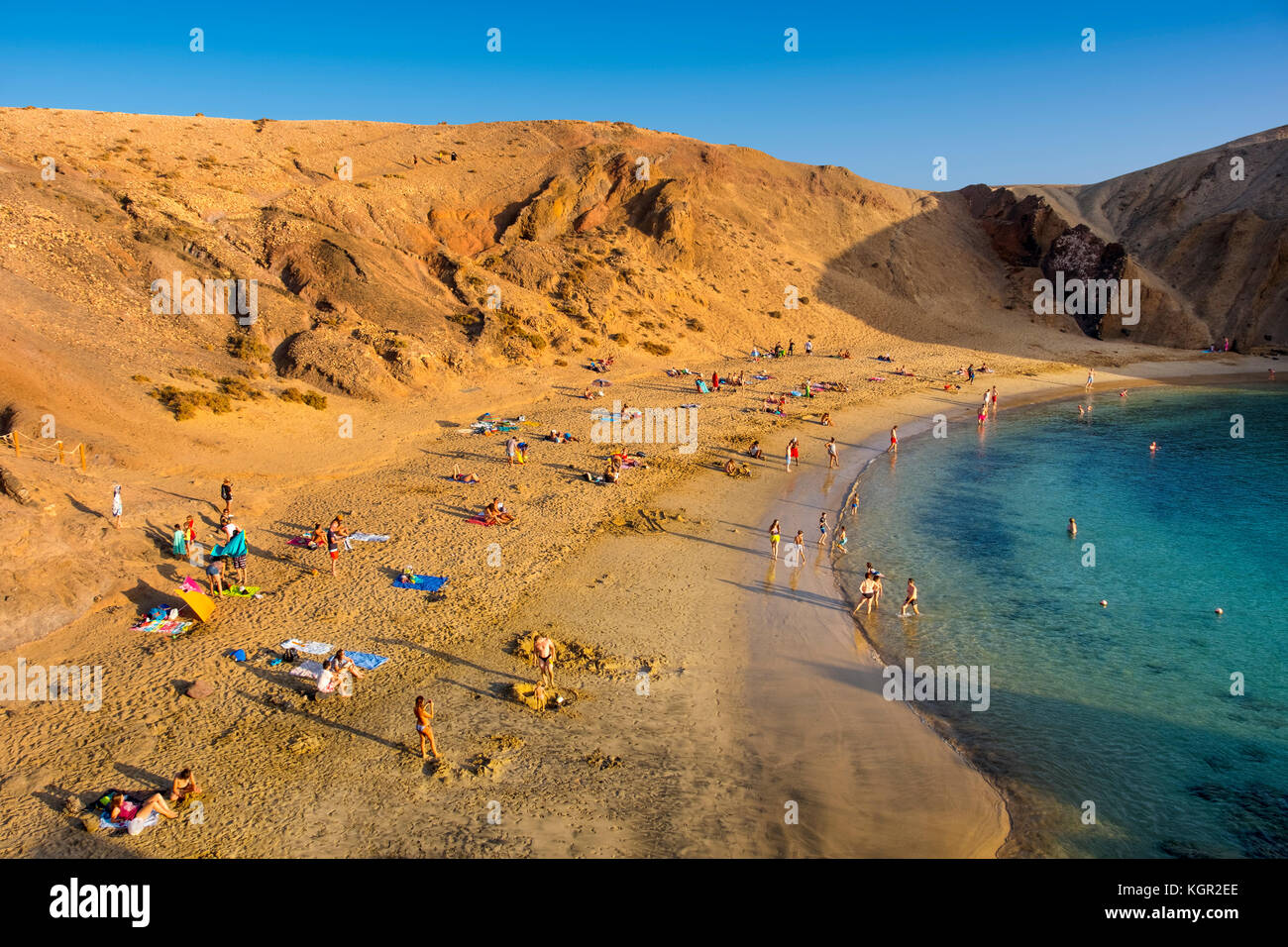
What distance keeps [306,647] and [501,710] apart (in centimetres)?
459

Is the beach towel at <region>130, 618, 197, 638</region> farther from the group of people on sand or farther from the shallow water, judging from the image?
the shallow water

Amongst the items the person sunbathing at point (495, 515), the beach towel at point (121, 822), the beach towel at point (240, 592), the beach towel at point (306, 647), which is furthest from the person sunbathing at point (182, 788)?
the person sunbathing at point (495, 515)

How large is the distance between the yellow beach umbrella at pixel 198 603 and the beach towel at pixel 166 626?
0.32 meters

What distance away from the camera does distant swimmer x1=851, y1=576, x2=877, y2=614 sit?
57.8ft

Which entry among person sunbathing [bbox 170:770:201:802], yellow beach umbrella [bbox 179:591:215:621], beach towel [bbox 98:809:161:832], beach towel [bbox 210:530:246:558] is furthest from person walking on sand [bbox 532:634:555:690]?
beach towel [bbox 210:530:246:558]

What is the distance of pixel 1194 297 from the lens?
59.7 meters

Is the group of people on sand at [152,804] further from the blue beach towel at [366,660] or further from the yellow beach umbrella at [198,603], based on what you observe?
the yellow beach umbrella at [198,603]

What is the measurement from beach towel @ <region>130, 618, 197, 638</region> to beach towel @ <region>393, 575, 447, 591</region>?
4.34 metres

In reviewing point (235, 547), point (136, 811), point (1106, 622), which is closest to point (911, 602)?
point (1106, 622)

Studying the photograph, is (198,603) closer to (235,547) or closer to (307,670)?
(235,547)

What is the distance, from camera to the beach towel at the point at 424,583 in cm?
1738

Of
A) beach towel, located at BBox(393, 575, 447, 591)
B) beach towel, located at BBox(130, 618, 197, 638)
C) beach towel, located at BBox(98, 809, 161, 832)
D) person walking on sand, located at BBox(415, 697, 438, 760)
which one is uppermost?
beach towel, located at BBox(393, 575, 447, 591)
